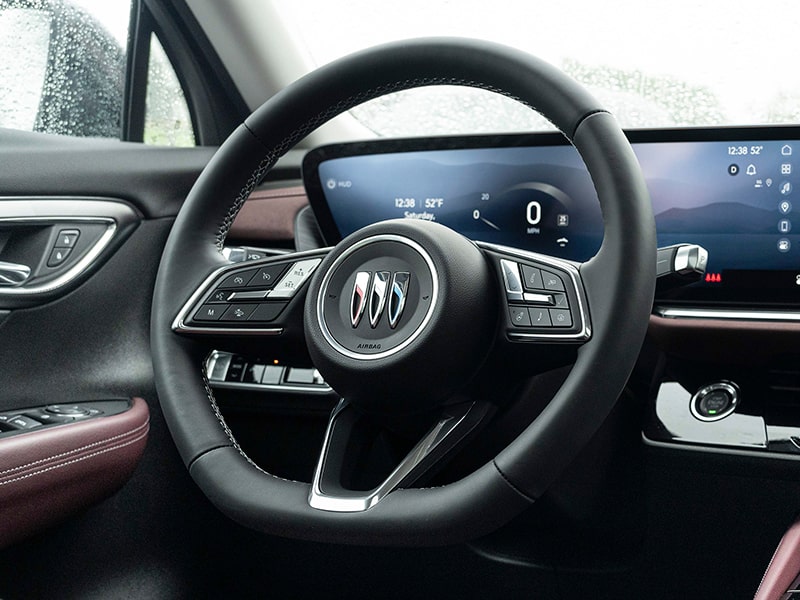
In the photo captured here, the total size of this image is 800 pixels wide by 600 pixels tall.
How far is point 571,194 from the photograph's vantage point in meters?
1.29

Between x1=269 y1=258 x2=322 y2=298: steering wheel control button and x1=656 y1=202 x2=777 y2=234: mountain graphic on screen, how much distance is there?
1.92 feet

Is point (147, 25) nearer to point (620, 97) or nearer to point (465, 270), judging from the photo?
point (620, 97)

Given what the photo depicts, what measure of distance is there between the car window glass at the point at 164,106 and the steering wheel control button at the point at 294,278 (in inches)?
36.6

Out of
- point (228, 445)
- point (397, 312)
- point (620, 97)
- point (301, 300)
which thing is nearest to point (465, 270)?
point (397, 312)

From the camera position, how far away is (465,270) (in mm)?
810

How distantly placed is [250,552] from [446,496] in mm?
890

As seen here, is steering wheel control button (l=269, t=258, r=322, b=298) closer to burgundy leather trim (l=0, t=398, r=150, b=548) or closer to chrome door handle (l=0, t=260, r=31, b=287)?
burgundy leather trim (l=0, t=398, r=150, b=548)

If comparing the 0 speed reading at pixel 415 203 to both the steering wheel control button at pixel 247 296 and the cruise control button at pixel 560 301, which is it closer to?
the steering wheel control button at pixel 247 296

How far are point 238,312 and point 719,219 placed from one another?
28.0 inches

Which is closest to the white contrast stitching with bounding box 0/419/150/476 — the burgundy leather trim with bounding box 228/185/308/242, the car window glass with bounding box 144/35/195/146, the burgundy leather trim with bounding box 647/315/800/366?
the burgundy leather trim with bounding box 228/185/308/242

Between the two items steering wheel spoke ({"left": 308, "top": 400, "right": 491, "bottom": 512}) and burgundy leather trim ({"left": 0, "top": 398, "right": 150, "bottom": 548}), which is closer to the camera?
steering wheel spoke ({"left": 308, "top": 400, "right": 491, "bottom": 512})

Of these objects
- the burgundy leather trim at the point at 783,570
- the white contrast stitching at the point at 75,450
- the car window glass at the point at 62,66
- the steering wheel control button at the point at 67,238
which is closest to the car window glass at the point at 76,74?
the car window glass at the point at 62,66

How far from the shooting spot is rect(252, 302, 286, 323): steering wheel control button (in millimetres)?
924

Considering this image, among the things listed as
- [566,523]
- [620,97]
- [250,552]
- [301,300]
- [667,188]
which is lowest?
[250,552]
